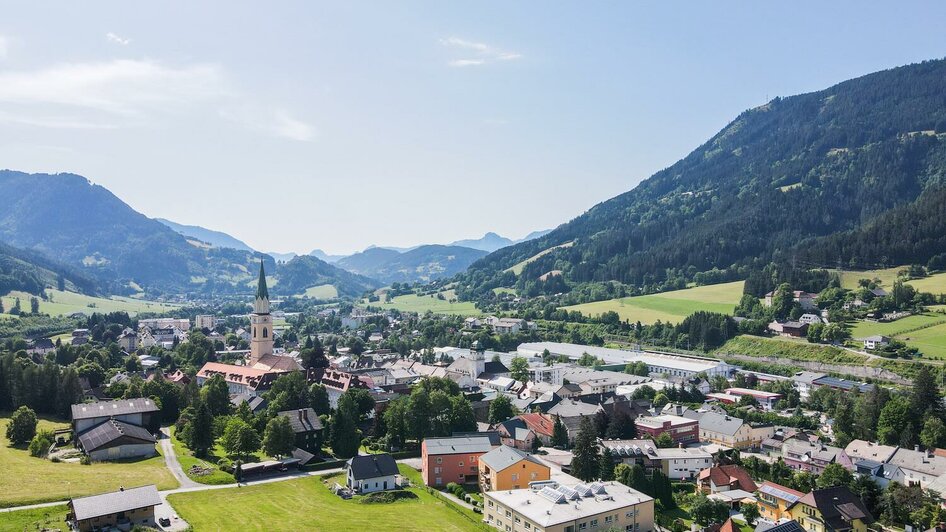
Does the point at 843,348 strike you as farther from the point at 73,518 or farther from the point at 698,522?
the point at 73,518

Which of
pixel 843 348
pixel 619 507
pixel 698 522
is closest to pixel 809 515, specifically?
pixel 698 522

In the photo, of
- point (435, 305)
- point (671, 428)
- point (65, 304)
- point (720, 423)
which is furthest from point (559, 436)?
point (65, 304)

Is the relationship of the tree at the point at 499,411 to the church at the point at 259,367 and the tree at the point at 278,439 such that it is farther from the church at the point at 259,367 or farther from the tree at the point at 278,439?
the church at the point at 259,367

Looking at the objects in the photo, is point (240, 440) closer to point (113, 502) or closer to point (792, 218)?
point (113, 502)

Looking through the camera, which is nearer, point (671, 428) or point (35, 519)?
point (35, 519)

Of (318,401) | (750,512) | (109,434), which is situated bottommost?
(750,512)

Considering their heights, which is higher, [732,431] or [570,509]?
[570,509]
